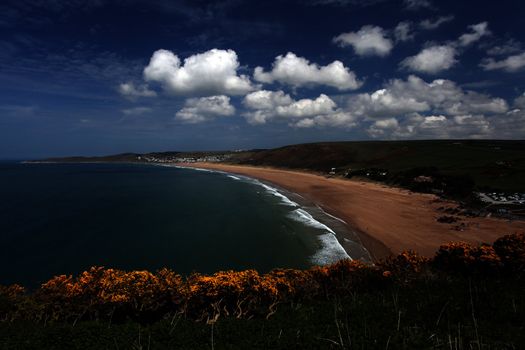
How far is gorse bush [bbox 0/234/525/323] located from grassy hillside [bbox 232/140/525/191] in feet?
124

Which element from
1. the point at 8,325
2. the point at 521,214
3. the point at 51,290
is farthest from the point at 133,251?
the point at 521,214

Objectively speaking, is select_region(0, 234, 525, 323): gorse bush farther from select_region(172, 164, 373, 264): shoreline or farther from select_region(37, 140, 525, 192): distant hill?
select_region(37, 140, 525, 192): distant hill

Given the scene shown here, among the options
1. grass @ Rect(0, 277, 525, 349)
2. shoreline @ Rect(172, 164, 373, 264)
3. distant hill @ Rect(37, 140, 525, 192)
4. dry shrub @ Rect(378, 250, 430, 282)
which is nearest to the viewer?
grass @ Rect(0, 277, 525, 349)

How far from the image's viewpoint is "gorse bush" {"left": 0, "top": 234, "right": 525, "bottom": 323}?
9.49 m

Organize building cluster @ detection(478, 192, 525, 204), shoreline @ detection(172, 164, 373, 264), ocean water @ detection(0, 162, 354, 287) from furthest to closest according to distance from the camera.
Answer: building cluster @ detection(478, 192, 525, 204) → shoreline @ detection(172, 164, 373, 264) → ocean water @ detection(0, 162, 354, 287)

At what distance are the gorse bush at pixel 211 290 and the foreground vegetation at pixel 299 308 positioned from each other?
0.03 m

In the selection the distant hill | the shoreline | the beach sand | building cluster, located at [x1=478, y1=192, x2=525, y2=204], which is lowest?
the shoreline

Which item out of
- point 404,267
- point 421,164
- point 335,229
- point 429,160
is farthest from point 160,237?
point 429,160

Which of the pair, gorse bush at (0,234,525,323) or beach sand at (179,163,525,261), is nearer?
gorse bush at (0,234,525,323)

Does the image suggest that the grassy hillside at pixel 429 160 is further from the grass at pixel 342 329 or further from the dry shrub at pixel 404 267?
the grass at pixel 342 329

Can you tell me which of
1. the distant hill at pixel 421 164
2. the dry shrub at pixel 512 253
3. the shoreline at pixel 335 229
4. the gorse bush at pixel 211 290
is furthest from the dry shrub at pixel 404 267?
the distant hill at pixel 421 164

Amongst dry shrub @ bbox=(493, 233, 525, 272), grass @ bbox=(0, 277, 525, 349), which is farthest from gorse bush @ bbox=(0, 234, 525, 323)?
grass @ bbox=(0, 277, 525, 349)

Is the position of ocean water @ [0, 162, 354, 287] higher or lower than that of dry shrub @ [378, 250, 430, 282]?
lower

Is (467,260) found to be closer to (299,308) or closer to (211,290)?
(299,308)
